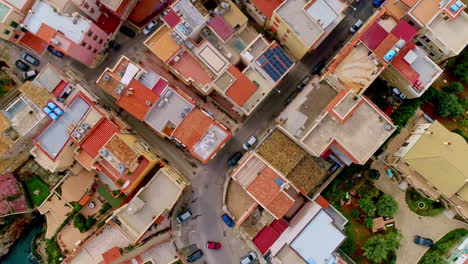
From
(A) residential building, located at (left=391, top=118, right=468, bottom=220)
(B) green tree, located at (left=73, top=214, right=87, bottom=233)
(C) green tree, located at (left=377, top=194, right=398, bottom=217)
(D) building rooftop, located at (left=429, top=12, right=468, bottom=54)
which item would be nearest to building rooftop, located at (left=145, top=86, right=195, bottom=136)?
(B) green tree, located at (left=73, top=214, right=87, bottom=233)

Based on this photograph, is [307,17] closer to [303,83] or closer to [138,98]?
[303,83]

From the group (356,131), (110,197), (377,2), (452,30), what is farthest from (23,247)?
(452,30)

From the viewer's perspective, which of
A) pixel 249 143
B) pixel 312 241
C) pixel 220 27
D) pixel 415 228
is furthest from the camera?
pixel 249 143

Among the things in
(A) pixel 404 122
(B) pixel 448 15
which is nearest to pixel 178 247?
(A) pixel 404 122

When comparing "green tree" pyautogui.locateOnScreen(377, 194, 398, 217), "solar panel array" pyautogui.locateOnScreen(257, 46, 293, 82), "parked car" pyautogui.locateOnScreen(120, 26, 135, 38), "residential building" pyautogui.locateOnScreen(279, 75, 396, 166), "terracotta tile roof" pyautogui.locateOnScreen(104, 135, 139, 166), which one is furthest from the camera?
"parked car" pyautogui.locateOnScreen(120, 26, 135, 38)

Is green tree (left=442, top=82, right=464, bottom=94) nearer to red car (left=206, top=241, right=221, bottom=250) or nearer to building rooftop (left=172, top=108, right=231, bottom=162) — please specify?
building rooftop (left=172, top=108, right=231, bottom=162)

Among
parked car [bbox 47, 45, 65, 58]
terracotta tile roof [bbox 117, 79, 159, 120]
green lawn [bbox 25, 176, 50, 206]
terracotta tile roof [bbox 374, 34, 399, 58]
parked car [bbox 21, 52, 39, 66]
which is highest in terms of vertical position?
terracotta tile roof [bbox 374, 34, 399, 58]

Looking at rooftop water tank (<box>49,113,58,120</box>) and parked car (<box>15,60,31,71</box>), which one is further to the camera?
parked car (<box>15,60,31,71</box>)
